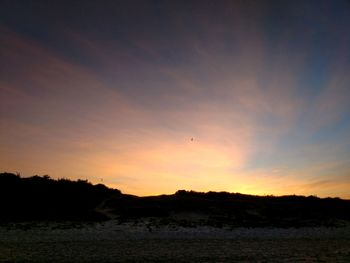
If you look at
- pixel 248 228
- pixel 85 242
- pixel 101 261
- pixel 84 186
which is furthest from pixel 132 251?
pixel 84 186

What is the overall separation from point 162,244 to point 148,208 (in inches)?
699

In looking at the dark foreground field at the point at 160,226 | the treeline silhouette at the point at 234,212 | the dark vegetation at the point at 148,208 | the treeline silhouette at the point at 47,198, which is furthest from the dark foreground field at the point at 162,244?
the treeline silhouette at the point at 47,198

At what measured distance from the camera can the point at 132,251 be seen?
993 inches

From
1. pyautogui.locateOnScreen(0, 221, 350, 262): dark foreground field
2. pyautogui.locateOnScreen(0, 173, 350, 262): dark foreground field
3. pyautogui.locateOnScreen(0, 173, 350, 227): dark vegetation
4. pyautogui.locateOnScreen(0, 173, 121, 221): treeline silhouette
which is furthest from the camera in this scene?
pyautogui.locateOnScreen(0, 173, 350, 227): dark vegetation

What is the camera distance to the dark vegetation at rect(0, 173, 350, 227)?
1704 inches

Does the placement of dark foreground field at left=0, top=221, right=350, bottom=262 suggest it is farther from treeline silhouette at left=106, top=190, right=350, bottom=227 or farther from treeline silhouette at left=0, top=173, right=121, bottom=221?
treeline silhouette at left=0, top=173, right=121, bottom=221

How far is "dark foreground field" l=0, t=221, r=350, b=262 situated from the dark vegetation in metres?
4.09

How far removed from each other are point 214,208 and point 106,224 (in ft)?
48.5

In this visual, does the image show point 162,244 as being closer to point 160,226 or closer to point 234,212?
point 160,226

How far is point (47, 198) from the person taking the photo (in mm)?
50000

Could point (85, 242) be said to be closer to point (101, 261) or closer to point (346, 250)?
point (101, 261)

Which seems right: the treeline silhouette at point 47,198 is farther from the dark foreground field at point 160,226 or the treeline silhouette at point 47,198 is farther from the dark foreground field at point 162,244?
the dark foreground field at point 162,244

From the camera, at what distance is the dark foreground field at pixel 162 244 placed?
73.4 feet

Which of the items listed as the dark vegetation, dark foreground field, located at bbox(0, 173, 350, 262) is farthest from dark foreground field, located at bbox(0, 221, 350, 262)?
the dark vegetation
